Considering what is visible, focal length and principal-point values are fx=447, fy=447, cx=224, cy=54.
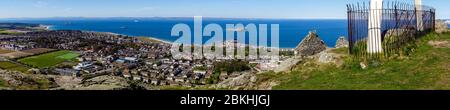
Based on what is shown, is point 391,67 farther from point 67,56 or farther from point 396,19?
point 67,56

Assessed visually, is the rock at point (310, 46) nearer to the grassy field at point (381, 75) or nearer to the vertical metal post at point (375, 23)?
the grassy field at point (381, 75)

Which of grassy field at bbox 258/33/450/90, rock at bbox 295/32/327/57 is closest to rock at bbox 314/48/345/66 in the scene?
grassy field at bbox 258/33/450/90

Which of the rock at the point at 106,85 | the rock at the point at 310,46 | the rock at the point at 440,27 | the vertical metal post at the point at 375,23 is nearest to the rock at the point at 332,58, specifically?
the vertical metal post at the point at 375,23

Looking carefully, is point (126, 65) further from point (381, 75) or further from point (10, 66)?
point (381, 75)

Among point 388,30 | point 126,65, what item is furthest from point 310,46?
point 126,65

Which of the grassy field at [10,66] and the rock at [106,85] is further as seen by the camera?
the grassy field at [10,66]
